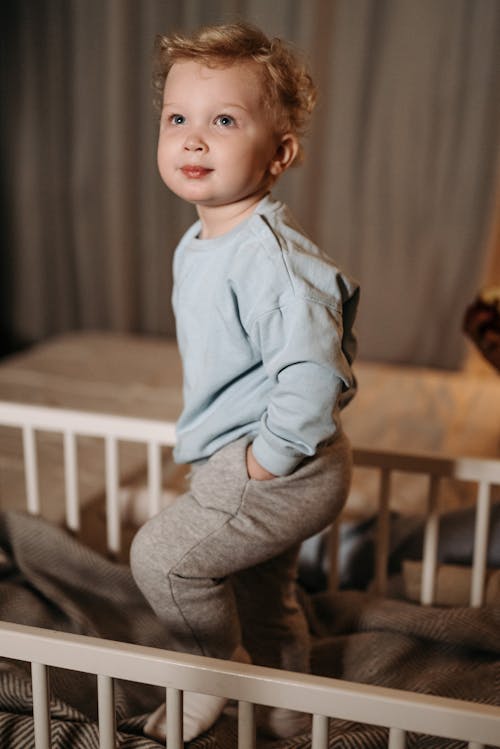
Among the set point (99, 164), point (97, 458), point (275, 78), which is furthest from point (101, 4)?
point (275, 78)

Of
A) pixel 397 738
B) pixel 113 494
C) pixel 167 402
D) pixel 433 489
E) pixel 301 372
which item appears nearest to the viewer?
pixel 397 738

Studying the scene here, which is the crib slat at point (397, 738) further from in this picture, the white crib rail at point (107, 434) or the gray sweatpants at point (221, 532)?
the white crib rail at point (107, 434)

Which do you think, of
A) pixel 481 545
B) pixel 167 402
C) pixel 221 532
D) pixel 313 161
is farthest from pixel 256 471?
pixel 313 161

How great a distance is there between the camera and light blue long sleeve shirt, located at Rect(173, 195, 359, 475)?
0.84 meters

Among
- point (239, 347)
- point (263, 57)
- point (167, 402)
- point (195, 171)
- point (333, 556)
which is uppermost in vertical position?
point (263, 57)

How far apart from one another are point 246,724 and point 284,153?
577 millimetres

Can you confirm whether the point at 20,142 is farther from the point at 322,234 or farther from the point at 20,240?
the point at 322,234

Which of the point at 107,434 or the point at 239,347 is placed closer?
the point at 239,347

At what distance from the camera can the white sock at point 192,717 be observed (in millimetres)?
912

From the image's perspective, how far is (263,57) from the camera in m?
0.86

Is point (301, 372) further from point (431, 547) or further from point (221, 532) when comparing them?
point (431, 547)

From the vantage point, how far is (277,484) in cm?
89

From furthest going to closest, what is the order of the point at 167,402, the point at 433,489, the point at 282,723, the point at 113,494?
the point at 167,402, the point at 113,494, the point at 433,489, the point at 282,723

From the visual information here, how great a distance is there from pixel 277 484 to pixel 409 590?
47 centimetres
